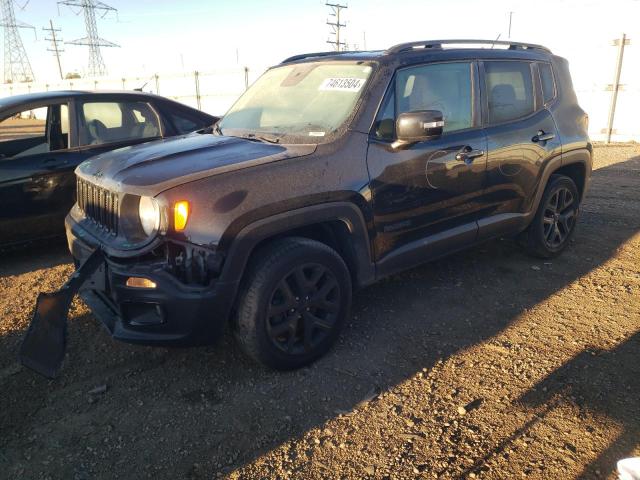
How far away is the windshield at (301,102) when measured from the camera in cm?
338

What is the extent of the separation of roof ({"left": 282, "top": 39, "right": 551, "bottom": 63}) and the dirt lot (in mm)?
1890

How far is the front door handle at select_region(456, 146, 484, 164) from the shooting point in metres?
3.71

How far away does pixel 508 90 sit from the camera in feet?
13.9

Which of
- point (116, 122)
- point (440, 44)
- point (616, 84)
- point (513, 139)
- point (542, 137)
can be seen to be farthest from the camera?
point (616, 84)

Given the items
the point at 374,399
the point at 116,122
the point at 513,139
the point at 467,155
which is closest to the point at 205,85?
the point at 116,122

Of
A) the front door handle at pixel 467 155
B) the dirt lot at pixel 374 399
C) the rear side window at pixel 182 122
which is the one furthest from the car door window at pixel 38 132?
the front door handle at pixel 467 155

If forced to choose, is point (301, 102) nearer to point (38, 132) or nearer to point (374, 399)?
point (374, 399)

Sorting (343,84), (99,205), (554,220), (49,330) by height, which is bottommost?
(554,220)

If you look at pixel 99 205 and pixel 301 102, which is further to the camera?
pixel 301 102

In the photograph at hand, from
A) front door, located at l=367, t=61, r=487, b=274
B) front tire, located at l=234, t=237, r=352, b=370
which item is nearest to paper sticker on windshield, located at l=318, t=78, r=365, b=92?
front door, located at l=367, t=61, r=487, b=274

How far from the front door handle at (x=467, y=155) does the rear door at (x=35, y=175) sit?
3579 millimetres

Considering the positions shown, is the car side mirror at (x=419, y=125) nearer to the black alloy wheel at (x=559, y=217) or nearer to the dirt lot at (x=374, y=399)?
the dirt lot at (x=374, y=399)

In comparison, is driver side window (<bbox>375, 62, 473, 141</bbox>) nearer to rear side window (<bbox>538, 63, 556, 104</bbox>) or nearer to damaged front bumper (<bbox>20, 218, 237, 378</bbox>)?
rear side window (<bbox>538, 63, 556, 104</bbox>)

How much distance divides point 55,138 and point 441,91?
372 centimetres
